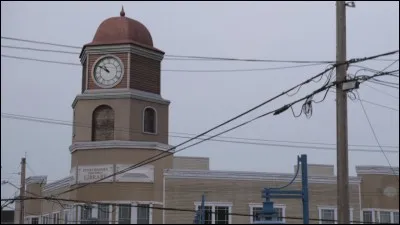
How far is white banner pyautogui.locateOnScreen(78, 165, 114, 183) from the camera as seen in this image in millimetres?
32844

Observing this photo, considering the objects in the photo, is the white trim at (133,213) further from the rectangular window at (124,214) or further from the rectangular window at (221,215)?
the rectangular window at (221,215)

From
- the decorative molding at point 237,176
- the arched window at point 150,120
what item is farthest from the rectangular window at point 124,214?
the arched window at point 150,120

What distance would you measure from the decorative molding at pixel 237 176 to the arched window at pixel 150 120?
3.70 m

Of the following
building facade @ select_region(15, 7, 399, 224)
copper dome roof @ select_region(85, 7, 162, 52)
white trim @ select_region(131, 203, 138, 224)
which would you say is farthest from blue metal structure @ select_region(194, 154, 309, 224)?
copper dome roof @ select_region(85, 7, 162, 52)

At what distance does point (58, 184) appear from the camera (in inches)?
1411

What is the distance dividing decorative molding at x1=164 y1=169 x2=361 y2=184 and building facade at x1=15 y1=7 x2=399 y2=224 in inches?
1.8

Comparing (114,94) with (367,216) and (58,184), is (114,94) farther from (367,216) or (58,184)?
(367,216)

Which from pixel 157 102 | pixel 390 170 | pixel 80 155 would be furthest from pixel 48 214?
pixel 390 170

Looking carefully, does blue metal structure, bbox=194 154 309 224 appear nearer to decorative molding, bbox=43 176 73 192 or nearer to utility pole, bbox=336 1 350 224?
utility pole, bbox=336 1 350 224

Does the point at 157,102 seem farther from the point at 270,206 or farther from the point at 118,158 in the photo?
the point at 270,206

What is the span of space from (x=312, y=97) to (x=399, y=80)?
2.27 meters

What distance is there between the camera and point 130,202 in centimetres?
3219

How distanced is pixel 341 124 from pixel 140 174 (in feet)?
58.5

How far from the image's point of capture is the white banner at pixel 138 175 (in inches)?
1278
